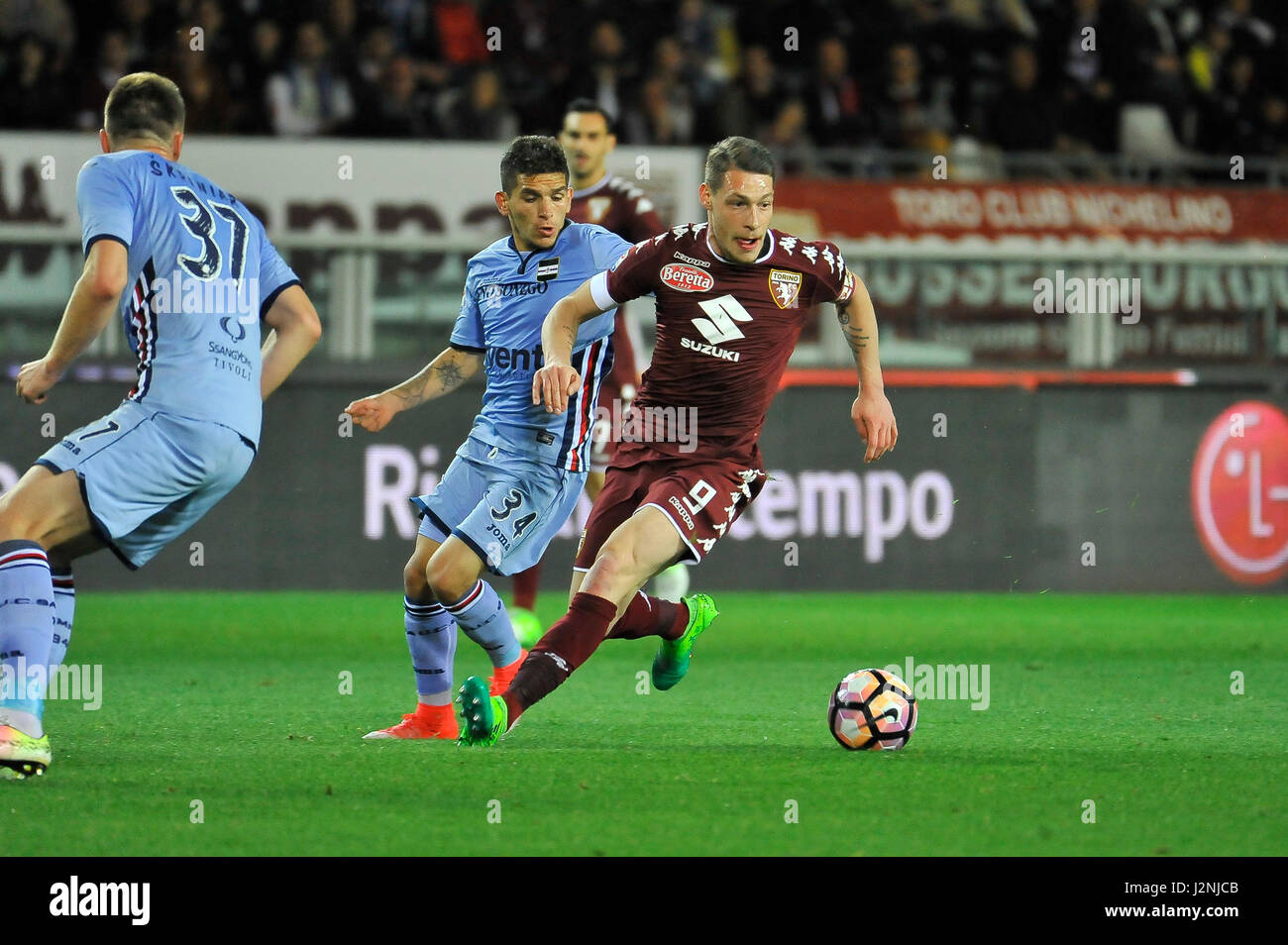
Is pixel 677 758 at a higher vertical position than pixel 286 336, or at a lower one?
lower

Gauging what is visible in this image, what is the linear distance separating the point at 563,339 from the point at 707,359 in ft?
1.67

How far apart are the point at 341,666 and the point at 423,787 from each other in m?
3.65

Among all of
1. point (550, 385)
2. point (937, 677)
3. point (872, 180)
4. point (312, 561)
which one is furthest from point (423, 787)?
point (872, 180)

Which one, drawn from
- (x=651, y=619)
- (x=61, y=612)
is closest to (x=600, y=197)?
(x=651, y=619)

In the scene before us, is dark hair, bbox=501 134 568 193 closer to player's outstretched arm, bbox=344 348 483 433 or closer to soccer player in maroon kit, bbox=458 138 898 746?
soccer player in maroon kit, bbox=458 138 898 746

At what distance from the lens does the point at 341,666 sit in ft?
28.2

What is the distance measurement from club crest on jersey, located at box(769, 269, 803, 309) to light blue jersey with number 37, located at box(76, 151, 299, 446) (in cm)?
171

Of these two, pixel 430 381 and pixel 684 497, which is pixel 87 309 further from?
pixel 684 497

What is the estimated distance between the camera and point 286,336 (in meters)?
5.74

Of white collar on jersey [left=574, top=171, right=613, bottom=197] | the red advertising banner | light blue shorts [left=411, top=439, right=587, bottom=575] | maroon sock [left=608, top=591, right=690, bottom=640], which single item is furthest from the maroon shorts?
the red advertising banner

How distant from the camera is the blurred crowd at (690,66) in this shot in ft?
47.1

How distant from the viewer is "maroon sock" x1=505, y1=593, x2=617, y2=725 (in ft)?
18.1

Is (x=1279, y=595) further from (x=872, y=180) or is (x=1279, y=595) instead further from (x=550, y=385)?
(x=550, y=385)

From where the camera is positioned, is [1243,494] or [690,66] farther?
[690,66]
